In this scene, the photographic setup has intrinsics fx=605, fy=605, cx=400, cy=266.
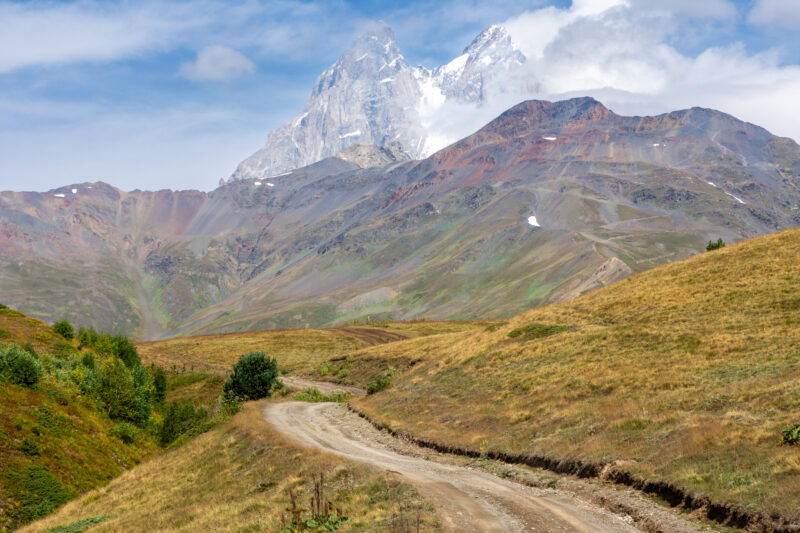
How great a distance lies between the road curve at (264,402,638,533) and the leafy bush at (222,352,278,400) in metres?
28.8

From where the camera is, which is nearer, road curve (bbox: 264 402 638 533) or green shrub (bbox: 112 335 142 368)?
road curve (bbox: 264 402 638 533)

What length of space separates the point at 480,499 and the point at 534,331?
3732 cm

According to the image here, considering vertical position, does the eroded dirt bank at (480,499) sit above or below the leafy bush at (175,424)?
above

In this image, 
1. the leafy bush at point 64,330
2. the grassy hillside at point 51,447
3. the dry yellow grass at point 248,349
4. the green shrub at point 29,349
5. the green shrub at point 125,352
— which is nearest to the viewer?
the grassy hillside at point 51,447

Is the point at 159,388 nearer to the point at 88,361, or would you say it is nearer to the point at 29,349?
the point at 88,361

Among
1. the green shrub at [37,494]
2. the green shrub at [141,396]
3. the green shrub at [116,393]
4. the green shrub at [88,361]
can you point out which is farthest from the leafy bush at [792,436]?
the green shrub at [88,361]

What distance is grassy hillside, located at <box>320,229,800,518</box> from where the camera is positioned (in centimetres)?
2045

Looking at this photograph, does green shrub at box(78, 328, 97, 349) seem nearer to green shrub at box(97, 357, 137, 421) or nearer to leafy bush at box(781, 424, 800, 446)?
green shrub at box(97, 357, 137, 421)

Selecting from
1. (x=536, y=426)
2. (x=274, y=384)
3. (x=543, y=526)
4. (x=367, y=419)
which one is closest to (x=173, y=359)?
(x=274, y=384)

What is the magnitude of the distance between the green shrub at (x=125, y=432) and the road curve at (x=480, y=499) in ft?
52.8

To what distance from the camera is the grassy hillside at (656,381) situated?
2045cm

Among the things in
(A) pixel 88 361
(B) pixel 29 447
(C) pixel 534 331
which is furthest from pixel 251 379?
(B) pixel 29 447

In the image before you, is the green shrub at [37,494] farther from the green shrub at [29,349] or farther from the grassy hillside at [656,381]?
the grassy hillside at [656,381]

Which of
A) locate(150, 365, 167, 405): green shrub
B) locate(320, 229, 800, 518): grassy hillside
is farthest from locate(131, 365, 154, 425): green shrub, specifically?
locate(320, 229, 800, 518): grassy hillside
